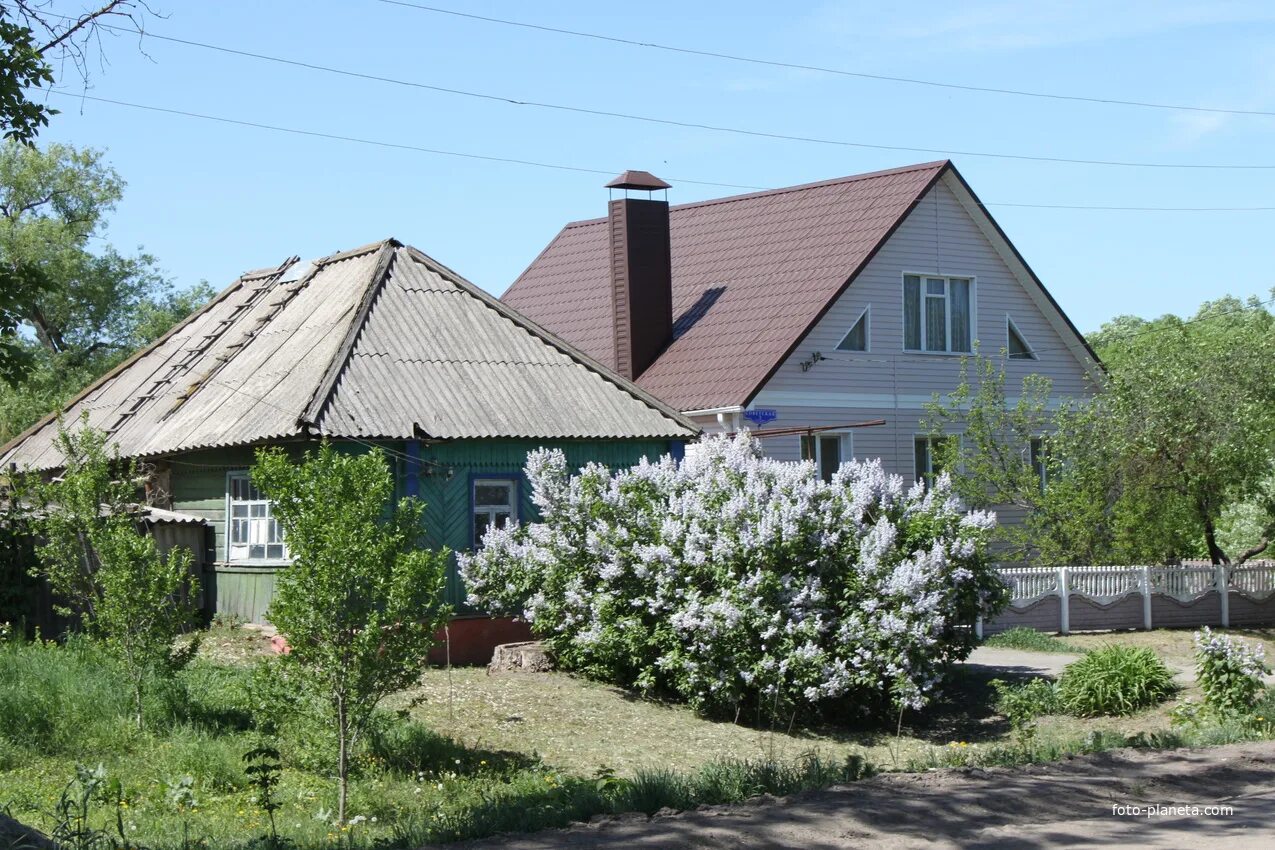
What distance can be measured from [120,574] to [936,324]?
1701cm

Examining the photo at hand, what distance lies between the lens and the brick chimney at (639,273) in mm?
25969

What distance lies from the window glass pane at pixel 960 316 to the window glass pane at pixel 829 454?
3308 mm

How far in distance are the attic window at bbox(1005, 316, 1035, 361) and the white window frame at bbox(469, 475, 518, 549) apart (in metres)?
11.9

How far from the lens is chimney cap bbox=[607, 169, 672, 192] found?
26.1m

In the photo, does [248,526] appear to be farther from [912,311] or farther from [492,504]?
[912,311]

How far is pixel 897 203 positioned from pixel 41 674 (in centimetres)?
1705

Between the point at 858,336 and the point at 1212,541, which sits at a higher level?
the point at 858,336

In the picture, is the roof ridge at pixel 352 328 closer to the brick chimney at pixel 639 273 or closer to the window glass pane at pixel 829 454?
the brick chimney at pixel 639 273

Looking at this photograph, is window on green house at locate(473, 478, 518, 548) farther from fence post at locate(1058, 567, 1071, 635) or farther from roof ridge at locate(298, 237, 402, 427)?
fence post at locate(1058, 567, 1071, 635)

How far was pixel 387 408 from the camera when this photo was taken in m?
18.4

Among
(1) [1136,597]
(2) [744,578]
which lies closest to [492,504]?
(2) [744,578]

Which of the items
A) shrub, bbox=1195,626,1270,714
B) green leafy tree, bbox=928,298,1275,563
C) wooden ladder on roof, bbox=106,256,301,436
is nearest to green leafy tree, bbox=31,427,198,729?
wooden ladder on roof, bbox=106,256,301,436

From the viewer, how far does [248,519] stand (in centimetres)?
1956

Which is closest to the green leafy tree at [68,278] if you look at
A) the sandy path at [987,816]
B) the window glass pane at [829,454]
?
the window glass pane at [829,454]
